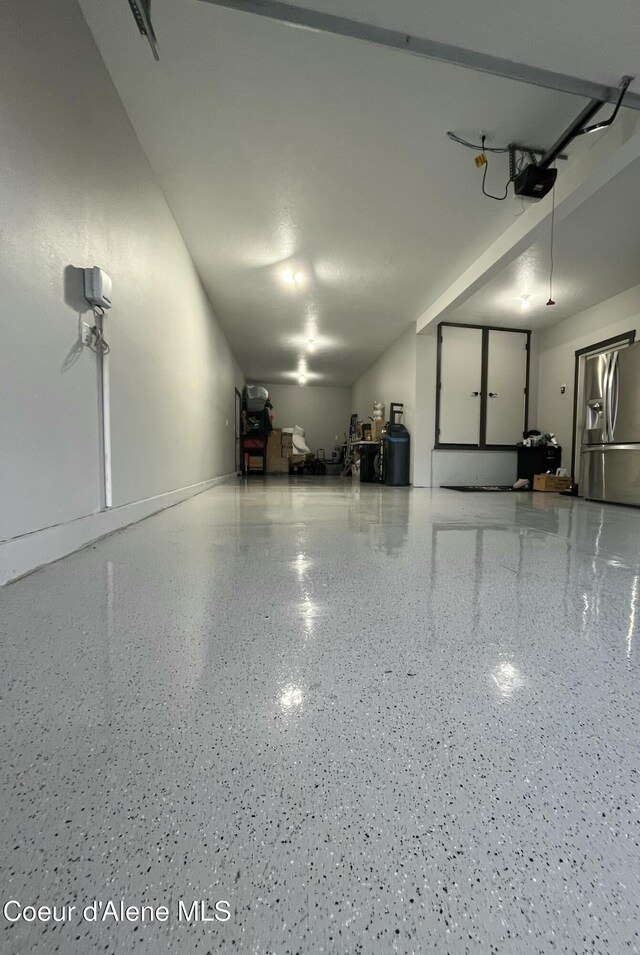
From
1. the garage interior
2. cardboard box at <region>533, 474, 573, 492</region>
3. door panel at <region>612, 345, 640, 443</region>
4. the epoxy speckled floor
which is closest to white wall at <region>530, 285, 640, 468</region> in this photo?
the garage interior

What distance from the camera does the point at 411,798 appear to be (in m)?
0.48

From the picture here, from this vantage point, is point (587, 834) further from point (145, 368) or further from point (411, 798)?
point (145, 368)

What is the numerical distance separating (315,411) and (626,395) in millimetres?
8144

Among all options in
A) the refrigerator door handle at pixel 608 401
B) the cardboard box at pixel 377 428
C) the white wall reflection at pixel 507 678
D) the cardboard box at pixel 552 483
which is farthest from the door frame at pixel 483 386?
the white wall reflection at pixel 507 678

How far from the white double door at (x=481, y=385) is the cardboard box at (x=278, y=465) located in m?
4.70

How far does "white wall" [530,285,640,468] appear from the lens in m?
4.72

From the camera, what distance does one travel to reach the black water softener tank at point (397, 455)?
605 centimetres

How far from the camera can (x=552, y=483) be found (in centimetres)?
526

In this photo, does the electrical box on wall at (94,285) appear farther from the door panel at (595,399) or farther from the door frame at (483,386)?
the door frame at (483,386)

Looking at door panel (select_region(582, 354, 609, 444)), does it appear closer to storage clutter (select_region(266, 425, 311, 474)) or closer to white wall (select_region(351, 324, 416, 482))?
white wall (select_region(351, 324, 416, 482))

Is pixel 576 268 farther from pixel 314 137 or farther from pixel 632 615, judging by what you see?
pixel 632 615

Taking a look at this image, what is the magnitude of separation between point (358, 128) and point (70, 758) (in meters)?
3.32

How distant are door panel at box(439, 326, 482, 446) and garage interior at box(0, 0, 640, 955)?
4.29ft

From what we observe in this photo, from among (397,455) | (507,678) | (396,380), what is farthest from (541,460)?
(507,678)
